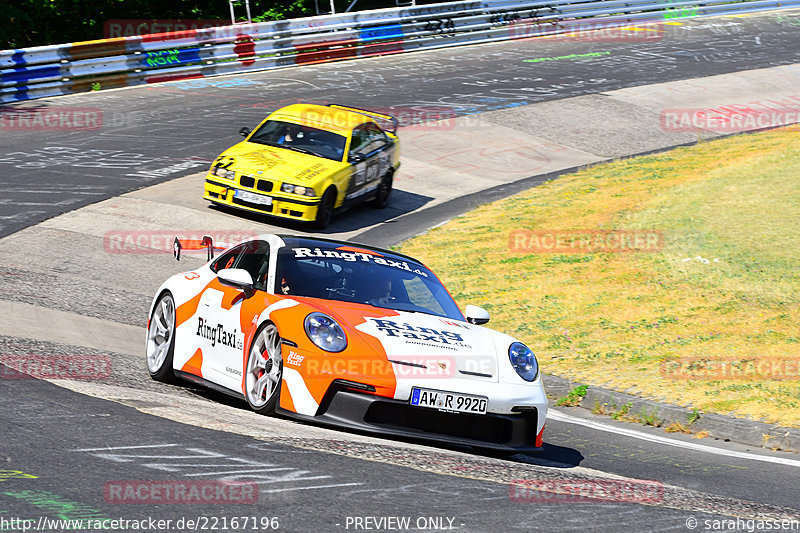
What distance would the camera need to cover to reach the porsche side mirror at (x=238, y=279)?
7.51 meters

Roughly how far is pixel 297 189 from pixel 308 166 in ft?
2.24

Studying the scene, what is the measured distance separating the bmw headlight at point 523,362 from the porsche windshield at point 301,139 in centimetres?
946

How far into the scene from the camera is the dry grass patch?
9578mm

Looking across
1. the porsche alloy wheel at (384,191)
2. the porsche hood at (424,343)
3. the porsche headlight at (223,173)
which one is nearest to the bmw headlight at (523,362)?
the porsche hood at (424,343)

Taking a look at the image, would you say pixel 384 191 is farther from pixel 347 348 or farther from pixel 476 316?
pixel 347 348

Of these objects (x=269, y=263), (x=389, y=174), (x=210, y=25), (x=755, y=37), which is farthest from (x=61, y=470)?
(x=755, y=37)

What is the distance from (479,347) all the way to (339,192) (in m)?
9.17

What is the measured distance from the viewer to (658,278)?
12.3 metres

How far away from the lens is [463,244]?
1519 cm

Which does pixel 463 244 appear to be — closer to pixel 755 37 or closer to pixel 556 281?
pixel 556 281

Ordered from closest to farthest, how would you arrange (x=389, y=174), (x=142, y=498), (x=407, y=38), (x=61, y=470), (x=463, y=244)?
1. (x=142, y=498)
2. (x=61, y=470)
3. (x=463, y=244)
4. (x=389, y=174)
5. (x=407, y=38)

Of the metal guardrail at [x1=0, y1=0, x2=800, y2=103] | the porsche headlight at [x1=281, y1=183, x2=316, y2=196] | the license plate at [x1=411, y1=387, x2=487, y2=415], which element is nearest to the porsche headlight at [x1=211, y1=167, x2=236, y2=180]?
the porsche headlight at [x1=281, y1=183, x2=316, y2=196]

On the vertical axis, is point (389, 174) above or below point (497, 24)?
below

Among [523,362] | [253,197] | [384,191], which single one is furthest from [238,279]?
[384,191]
